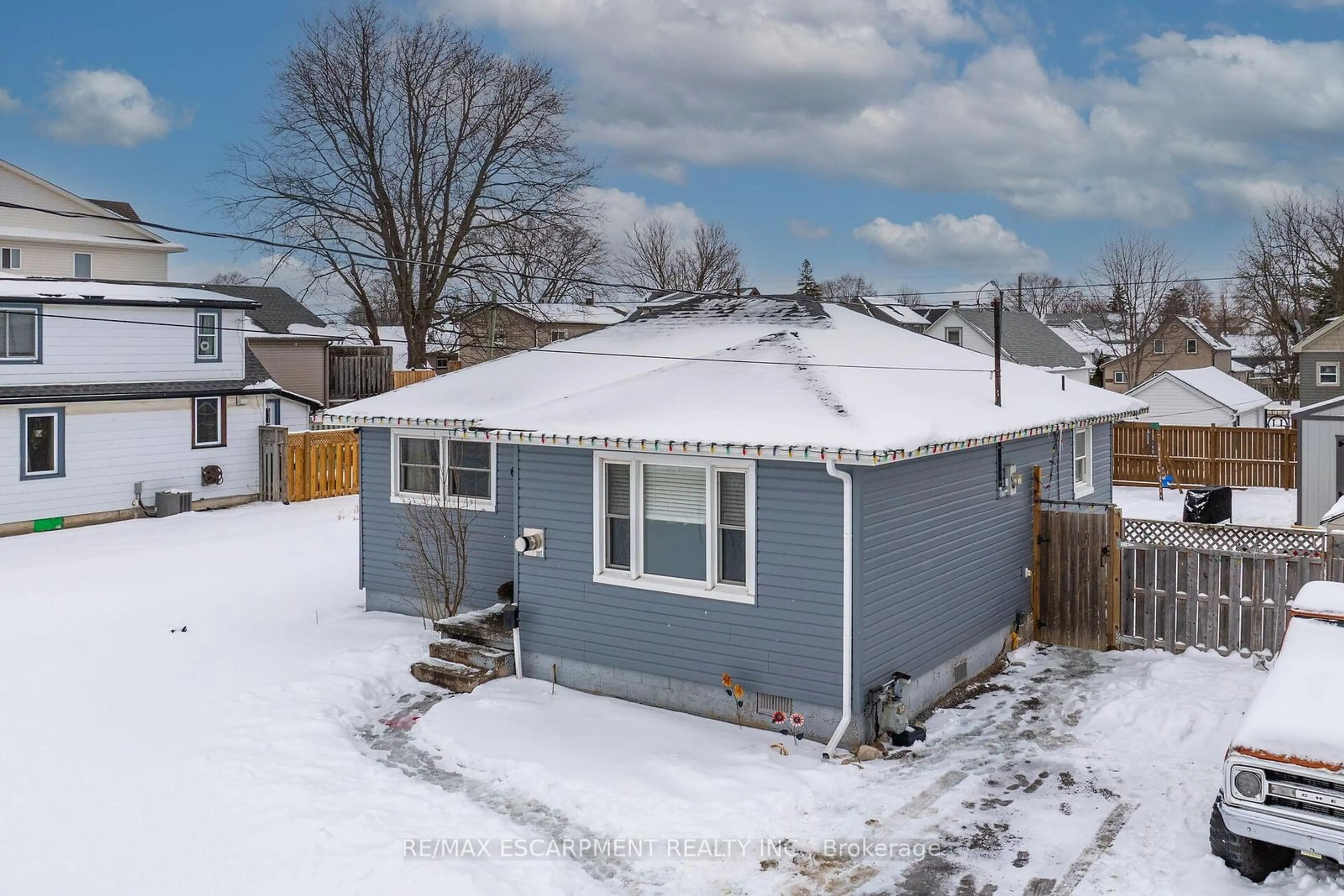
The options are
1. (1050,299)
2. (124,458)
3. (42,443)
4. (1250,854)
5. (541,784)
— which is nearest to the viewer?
(1250,854)

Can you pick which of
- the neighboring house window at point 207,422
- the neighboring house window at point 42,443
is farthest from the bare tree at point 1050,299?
the neighboring house window at point 42,443

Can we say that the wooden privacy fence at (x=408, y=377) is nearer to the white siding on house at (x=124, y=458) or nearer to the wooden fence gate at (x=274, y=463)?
the wooden fence gate at (x=274, y=463)

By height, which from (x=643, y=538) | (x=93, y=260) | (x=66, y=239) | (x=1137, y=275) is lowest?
(x=643, y=538)

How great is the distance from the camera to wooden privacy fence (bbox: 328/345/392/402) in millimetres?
30375

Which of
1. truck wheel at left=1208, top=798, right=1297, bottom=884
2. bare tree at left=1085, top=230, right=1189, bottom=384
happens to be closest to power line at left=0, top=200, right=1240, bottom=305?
bare tree at left=1085, top=230, right=1189, bottom=384

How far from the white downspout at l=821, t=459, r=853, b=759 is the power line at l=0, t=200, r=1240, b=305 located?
152 inches

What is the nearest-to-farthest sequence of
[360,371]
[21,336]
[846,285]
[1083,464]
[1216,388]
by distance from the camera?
[1083,464] → [21,336] → [360,371] → [1216,388] → [846,285]

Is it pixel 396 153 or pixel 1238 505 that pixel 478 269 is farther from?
pixel 1238 505

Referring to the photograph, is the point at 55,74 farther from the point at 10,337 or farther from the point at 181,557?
the point at 181,557

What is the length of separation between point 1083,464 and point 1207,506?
238 inches

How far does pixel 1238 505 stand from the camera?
21.0 metres

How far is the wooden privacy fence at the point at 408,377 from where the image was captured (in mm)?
30938

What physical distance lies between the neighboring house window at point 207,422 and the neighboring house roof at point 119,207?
16.0 metres

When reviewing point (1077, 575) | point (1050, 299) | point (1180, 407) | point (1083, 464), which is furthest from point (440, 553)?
point (1050, 299)
